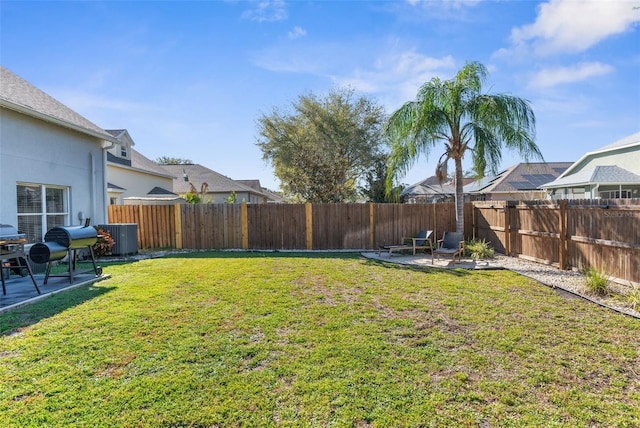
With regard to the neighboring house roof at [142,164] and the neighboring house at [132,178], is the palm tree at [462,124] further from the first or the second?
the neighboring house roof at [142,164]

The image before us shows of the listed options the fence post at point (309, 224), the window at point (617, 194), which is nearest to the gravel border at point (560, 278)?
the fence post at point (309, 224)

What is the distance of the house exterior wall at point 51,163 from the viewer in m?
7.43

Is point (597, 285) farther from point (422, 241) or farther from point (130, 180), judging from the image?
point (130, 180)

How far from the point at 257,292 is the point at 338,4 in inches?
306

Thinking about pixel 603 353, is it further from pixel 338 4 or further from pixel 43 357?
pixel 338 4

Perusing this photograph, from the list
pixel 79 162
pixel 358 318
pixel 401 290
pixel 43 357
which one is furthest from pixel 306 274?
pixel 79 162

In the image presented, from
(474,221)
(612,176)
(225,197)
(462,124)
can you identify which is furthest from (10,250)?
(612,176)

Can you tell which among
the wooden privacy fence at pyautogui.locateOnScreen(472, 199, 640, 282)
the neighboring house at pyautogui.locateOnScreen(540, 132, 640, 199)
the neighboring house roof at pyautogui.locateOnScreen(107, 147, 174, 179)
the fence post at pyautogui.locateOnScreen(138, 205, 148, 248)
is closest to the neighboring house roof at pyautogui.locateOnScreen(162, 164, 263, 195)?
the neighboring house roof at pyautogui.locateOnScreen(107, 147, 174, 179)

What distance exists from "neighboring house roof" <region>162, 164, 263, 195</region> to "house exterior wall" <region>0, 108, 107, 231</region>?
561 inches

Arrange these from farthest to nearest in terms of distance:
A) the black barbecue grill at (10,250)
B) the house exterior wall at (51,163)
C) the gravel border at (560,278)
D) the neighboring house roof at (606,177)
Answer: the neighboring house roof at (606,177), the house exterior wall at (51,163), the black barbecue grill at (10,250), the gravel border at (560,278)

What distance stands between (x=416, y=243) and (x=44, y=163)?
10.9 metres

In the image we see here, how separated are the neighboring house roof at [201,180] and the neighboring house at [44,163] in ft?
47.1

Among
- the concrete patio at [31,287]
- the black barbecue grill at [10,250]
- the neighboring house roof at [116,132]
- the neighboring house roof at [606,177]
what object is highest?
the neighboring house roof at [116,132]

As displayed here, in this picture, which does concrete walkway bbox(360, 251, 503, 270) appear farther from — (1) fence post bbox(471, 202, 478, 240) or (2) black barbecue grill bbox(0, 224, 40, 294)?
(2) black barbecue grill bbox(0, 224, 40, 294)
